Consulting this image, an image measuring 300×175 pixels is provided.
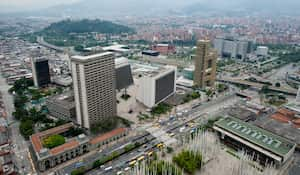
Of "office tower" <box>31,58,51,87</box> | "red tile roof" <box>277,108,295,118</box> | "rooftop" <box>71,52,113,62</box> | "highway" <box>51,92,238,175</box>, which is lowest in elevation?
"highway" <box>51,92,238,175</box>

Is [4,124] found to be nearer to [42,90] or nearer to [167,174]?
[42,90]

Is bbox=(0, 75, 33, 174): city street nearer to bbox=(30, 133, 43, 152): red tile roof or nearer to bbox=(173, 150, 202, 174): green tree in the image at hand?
bbox=(30, 133, 43, 152): red tile roof

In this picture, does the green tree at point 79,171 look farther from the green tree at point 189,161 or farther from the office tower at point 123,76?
the office tower at point 123,76

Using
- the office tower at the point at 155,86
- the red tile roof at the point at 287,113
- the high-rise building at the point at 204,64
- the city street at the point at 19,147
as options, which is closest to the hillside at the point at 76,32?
the high-rise building at the point at 204,64

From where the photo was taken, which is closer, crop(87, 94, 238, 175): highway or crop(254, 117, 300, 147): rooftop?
crop(87, 94, 238, 175): highway

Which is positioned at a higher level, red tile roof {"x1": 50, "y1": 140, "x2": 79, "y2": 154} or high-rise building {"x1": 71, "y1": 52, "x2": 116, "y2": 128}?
high-rise building {"x1": 71, "y1": 52, "x2": 116, "y2": 128}

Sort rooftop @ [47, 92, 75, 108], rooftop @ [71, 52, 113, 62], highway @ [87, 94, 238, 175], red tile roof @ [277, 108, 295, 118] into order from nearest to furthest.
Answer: highway @ [87, 94, 238, 175], rooftop @ [71, 52, 113, 62], rooftop @ [47, 92, 75, 108], red tile roof @ [277, 108, 295, 118]

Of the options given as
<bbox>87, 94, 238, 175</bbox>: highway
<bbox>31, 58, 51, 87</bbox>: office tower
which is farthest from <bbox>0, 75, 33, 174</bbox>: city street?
<bbox>31, 58, 51, 87</bbox>: office tower
